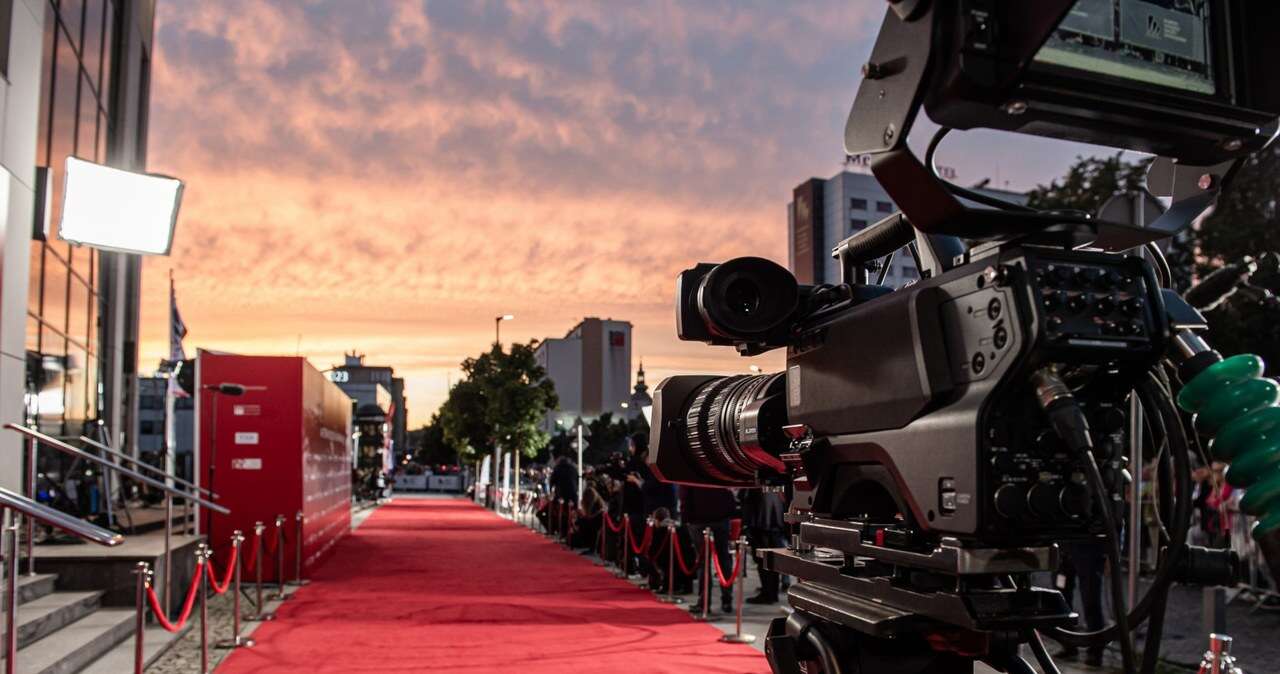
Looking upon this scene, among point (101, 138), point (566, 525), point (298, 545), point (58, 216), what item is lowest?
point (566, 525)

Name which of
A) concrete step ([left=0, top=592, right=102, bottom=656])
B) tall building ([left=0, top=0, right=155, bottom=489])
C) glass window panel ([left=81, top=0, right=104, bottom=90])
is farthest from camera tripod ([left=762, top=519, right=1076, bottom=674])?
glass window panel ([left=81, top=0, right=104, bottom=90])

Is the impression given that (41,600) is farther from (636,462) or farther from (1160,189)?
(1160,189)

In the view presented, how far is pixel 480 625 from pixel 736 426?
6.48 metres

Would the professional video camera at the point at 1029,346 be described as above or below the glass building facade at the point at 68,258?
below

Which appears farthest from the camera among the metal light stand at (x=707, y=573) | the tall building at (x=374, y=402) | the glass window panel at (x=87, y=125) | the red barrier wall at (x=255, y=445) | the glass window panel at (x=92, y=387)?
the tall building at (x=374, y=402)

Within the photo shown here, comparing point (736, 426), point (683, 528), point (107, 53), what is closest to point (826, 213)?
point (107, 53)

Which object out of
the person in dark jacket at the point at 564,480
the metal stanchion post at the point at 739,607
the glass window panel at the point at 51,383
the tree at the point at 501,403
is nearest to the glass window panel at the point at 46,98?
the glass window panel at the point at 51,383

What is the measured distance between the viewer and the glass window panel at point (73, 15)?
46.4 feet

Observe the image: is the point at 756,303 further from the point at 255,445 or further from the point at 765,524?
the point at 255,445

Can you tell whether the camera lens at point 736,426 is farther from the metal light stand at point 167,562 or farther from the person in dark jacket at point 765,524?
the person in dark jacket at point 765,524

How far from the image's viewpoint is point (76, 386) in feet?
49.6

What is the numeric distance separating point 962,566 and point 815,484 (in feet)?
1.66

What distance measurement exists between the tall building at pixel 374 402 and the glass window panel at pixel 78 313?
153 inches

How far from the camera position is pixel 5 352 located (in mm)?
8109
